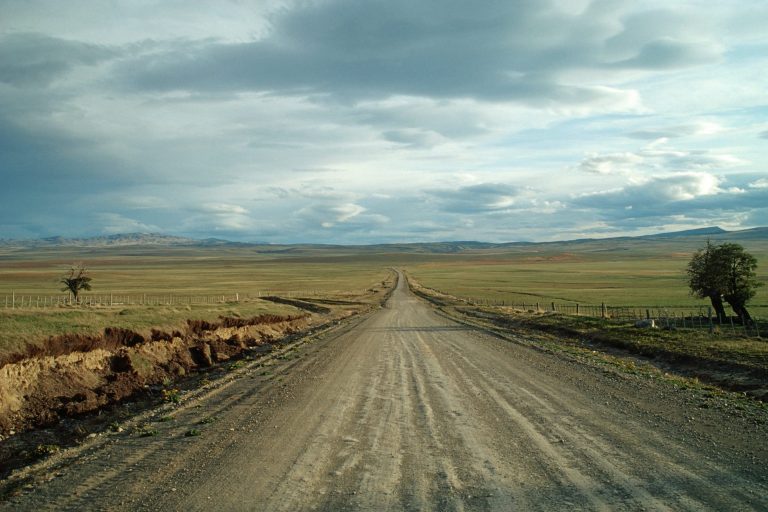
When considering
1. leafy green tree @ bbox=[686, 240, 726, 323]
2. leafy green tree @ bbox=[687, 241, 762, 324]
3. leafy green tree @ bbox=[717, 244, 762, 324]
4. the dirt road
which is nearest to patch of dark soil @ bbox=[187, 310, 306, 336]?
the dirt road

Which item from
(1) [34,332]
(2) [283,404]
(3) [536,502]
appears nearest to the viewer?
(3) [536,502]

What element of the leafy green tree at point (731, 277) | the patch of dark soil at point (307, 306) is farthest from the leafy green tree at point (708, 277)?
the patch of dark soil at point (307, 306)

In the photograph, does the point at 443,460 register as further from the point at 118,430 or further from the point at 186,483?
the point at 118,430

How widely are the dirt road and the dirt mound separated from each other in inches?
154

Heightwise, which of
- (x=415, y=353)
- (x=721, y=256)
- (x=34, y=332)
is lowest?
(x=415, y=353)

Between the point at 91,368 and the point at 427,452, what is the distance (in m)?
12.9

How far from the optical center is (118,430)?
10586 mm

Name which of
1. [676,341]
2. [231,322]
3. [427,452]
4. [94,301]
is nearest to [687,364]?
[676,341]

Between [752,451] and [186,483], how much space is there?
865cm

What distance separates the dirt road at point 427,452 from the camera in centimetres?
695

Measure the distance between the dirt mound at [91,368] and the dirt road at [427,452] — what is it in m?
3.92

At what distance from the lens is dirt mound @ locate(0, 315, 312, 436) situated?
13758 mm

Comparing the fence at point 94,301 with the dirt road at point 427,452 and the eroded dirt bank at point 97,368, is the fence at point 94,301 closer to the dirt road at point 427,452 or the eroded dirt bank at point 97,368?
the eroded dirt bank at point 97,368

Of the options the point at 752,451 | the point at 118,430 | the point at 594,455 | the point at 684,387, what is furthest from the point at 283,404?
the point at 684,387
